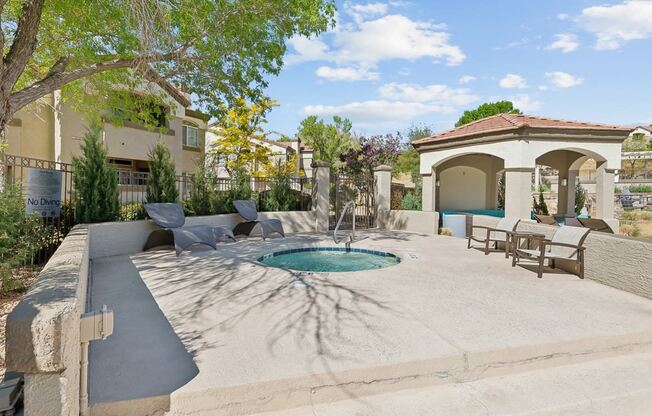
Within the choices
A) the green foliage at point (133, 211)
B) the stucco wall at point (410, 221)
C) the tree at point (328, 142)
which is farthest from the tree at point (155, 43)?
the tree at point (328, 142)

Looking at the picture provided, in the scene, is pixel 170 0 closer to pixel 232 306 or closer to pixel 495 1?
pixel 232 306

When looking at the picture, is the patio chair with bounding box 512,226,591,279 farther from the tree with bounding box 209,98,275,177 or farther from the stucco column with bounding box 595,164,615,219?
the tree with bounding box 209,98,275,177

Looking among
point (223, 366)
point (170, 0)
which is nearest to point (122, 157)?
point (170, 0)

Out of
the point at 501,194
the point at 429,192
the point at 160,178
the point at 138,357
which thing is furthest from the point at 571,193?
the point at 138,357

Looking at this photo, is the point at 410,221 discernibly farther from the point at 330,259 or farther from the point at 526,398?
the point at 526,398

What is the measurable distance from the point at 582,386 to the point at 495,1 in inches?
467

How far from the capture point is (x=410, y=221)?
46.1 feet

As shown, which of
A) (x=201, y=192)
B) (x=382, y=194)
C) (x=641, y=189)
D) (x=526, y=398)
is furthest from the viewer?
(x=641, y=189)

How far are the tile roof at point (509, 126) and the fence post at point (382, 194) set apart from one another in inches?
91.0

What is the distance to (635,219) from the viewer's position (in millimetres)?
21344

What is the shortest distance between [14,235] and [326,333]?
18.9 feet

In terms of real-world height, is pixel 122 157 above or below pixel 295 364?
above

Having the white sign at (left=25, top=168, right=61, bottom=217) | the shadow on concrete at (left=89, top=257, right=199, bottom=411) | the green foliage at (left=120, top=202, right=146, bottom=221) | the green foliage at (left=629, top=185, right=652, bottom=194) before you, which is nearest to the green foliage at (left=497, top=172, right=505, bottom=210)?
the green foliage at (left=120, top=202, right=146, bottom=221)

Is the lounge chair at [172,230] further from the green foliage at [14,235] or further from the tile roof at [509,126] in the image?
the tile roof at [509,126]
